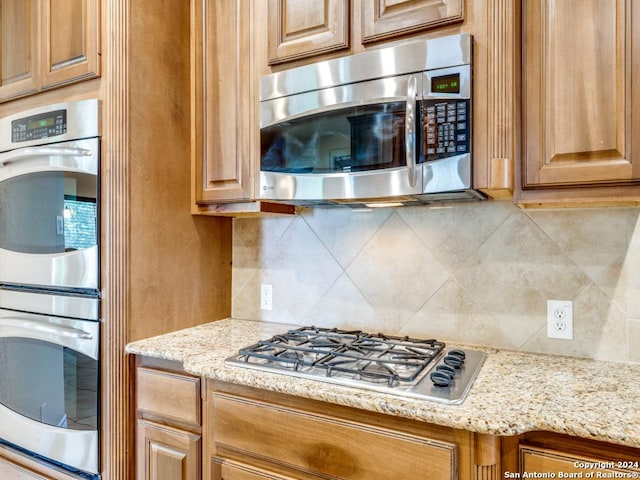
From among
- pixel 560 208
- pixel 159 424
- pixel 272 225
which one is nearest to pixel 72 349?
pixel 159 424

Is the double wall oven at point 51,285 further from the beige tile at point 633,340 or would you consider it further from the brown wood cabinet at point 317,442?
the beige tile at point 633,340

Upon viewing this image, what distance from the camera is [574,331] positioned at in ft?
4.52

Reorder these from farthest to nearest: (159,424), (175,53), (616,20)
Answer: (175,53)
(159,424)
(616,20)

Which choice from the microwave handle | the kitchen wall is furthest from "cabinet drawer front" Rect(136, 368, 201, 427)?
the microwave handle

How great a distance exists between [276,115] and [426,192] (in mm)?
598

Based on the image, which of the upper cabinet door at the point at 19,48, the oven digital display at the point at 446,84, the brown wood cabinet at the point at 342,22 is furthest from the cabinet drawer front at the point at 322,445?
the upper cabinet door at the point at 19,48

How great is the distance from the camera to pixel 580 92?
1.12m

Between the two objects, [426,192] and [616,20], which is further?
[426,192]

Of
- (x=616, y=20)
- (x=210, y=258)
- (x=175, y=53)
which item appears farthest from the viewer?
(x=210, y=258)

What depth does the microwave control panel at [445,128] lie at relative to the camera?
1188 millimetres

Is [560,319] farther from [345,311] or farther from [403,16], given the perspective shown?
[403,16]

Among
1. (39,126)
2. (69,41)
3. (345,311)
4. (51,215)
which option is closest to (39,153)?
(39,126)

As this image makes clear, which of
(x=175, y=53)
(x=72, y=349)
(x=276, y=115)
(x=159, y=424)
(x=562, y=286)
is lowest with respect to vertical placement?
(x=159, y=424)

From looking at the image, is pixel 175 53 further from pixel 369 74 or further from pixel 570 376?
pixel 570 376
